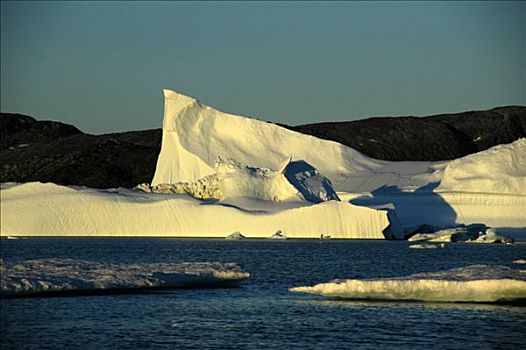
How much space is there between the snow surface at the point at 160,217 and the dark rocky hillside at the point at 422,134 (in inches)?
2010

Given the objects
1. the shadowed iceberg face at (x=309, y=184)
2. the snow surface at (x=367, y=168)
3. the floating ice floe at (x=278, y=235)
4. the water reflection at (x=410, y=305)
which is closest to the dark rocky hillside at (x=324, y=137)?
the snow surface at (x=367, y=168)

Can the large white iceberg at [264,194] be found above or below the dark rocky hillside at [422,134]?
below

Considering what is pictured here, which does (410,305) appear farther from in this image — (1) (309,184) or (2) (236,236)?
(1) (309,184)

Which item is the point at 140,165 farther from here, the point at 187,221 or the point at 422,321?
the point at 422,321

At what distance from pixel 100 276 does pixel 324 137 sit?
278 ft

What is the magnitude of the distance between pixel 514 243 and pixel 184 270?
3439cm

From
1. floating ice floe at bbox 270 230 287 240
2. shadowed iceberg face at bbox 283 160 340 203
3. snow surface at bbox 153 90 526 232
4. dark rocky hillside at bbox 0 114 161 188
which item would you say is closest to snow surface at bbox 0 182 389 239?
floating ice floe at bbox 270 230 287 240

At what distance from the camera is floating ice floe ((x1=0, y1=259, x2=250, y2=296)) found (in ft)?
73.7

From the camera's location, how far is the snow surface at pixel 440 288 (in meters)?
23.0

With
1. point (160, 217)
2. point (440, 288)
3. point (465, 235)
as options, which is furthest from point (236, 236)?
point (440, 288)

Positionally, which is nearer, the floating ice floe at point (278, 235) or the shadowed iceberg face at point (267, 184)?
the floating ice floe at point (278, 235)

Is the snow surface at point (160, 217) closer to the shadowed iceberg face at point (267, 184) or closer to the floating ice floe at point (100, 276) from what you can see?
the shadowed iceberg face at point (267, 184)

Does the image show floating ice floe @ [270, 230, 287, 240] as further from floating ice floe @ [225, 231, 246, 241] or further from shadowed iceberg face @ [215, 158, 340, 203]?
shadowed iceberg face @ [215, 158, 340, 203]

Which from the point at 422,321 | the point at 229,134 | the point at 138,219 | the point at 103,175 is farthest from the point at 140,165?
the point at 422,321
